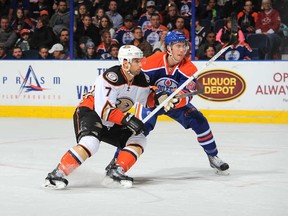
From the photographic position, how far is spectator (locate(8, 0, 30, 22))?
1272cm

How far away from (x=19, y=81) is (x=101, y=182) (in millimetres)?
6310

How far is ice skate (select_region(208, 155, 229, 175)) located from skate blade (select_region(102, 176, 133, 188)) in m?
1.00

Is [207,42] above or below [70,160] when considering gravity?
below

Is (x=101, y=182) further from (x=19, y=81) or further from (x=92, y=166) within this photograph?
(x=19, y=81)

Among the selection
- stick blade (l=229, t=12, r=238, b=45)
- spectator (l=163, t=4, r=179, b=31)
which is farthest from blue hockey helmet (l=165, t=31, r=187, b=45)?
spectator (l=163, t=4, r=179, b=31)

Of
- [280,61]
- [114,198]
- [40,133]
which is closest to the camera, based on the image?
[114,198]

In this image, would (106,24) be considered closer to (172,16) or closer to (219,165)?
(172,16)

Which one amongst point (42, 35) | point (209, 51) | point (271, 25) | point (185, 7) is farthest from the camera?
point (42, 35)

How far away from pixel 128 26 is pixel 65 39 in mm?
1004

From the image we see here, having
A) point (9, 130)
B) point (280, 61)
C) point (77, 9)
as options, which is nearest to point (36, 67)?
point (77, 9)

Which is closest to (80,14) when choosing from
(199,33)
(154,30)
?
(154,30)

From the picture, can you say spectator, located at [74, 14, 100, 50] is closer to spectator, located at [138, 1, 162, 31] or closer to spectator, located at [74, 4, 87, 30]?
spectator, located at [74, 4, 87, 30]

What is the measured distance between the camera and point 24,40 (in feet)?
40.2

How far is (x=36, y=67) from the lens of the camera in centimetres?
1177
